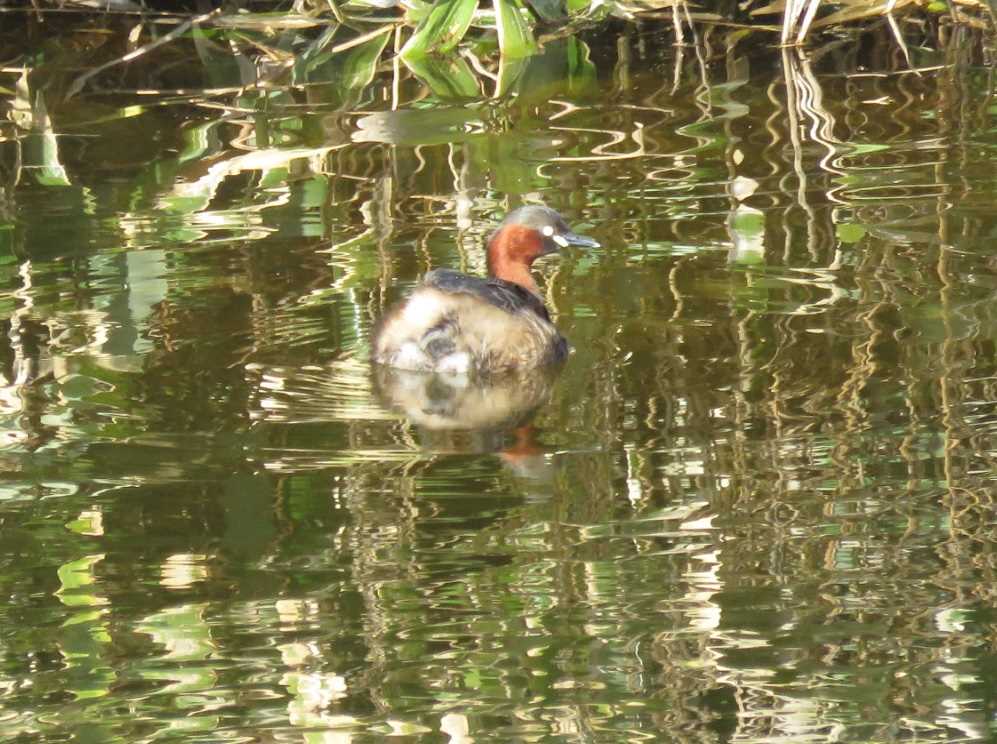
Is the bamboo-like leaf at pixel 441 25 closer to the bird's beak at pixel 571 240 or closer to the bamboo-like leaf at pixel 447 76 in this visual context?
the bamboo-like leaf at pixel 447 76

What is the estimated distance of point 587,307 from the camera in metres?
7.06

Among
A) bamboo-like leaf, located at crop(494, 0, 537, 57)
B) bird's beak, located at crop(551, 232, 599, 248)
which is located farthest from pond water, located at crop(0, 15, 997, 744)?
bamboo-like leaf, located at crop(494, 0, 537, 57)

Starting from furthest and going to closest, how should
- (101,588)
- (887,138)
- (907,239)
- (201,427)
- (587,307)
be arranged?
(887,138), (907,239), (587,307), (201,427), (101,588)

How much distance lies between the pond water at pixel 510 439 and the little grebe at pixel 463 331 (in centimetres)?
11

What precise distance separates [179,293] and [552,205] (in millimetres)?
1899

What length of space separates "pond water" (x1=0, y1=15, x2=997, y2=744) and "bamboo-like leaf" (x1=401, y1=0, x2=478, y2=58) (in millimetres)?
1128

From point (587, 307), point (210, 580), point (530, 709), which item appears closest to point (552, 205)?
point (587, 307)

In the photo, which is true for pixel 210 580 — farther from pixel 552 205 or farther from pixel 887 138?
pixel 887 138

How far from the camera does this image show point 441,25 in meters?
11.5

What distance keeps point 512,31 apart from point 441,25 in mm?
441

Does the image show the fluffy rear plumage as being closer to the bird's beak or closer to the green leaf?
the bird's beak

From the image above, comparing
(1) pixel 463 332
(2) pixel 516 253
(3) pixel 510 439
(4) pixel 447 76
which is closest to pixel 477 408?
(1) pixel 463 332

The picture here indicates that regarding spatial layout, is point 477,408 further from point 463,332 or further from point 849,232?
point 849,232

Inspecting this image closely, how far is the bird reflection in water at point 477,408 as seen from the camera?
5516 millimetres
